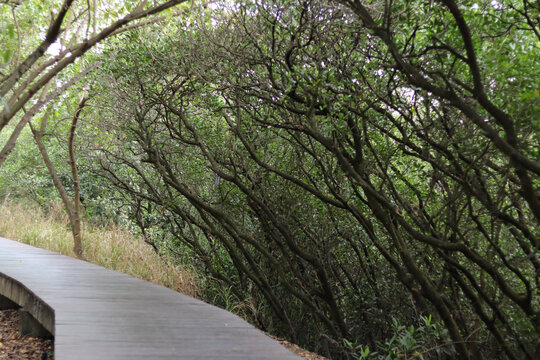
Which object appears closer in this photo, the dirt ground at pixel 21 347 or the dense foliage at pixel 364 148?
the dense foliage at pixel 364 148

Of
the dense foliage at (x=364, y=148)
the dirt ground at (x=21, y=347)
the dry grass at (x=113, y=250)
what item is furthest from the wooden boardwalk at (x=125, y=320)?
the dense foliage at (x=364, y=148)

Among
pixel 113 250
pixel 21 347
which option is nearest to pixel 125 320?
pixel 21 347

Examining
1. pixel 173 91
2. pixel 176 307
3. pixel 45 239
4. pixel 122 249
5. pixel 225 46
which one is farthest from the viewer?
pixel 45 239

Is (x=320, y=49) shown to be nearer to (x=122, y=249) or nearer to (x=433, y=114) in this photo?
(x=433, y=114)

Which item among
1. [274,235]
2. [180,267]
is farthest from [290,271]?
[180,267]

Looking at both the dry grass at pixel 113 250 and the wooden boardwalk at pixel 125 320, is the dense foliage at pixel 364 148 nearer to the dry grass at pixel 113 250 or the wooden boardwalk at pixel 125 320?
the dry grass at pixel 113 250

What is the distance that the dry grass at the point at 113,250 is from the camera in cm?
831

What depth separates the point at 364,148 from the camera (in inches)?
267

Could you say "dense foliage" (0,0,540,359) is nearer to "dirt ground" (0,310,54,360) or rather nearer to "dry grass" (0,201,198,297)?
"dry grass" (0,201,198,297)

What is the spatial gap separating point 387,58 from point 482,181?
1.61 m

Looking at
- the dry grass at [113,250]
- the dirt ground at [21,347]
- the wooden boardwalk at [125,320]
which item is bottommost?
the dirt ground at [21,347]

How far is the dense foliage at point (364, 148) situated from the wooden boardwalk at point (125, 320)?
6.55ft

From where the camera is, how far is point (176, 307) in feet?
14.8

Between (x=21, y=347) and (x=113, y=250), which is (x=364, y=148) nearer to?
(x=21, y=347)
